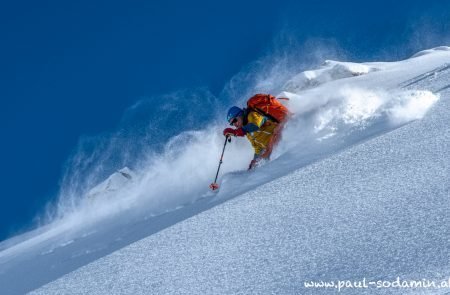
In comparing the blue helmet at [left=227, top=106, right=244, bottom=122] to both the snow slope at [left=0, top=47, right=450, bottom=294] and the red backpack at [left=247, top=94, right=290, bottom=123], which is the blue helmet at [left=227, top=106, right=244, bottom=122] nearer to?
the red backpack at [left=247, top=94, right=290, bottom=123]

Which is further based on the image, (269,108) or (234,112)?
(234,112)

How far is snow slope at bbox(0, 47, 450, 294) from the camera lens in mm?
3443

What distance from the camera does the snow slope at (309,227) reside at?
11.3 feet

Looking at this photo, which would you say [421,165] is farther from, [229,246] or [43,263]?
[43,263]

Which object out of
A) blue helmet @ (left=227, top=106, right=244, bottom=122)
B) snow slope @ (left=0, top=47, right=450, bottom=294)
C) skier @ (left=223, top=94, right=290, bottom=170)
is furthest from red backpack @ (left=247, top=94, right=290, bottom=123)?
snow slope @ (left=0, top=47, right=450, bottom=294)

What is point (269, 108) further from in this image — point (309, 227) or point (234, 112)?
point (309, 227)

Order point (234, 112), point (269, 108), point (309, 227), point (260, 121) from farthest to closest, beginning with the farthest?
1. point (234, 112)
2. point (269, 108)
3. point (260, 121)
4. point (309, 227)

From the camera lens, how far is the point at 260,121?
959 centimetres

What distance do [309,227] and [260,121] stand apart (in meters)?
5.52

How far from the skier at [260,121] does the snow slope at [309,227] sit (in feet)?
4.61

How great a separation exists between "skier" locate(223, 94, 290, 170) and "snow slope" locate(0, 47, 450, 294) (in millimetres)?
1405

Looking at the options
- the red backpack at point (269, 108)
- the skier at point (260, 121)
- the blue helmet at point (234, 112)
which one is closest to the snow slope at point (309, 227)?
the skier at point (260, 121)

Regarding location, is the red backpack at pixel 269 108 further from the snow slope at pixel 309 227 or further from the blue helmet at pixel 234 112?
the snow slope at pixel 309 227

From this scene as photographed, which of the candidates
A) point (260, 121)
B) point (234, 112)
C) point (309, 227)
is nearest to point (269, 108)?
point (260, 121)
